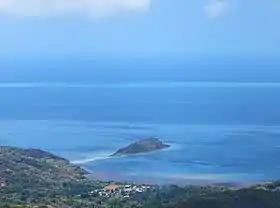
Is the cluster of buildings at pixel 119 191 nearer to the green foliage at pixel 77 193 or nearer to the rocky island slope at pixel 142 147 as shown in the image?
the green foliage at pixel 77 193

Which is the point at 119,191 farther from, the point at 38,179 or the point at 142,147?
the point at 142,147

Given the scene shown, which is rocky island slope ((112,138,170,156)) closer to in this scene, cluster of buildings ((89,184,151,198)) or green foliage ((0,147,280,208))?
green foliage ((0,147,280,208))

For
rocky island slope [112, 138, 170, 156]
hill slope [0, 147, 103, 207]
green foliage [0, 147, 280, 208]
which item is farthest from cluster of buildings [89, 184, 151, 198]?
rocky island slope [112, 138, 170, 156]

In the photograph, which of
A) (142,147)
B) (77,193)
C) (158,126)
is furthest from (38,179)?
(158,126)

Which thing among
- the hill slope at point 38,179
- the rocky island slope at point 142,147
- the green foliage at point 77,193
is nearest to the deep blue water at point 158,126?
the rocky island slope at point 142,147

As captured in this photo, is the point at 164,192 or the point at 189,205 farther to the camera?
the point at 164,192

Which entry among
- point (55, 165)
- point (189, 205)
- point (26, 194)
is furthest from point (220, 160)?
point (189, 205)

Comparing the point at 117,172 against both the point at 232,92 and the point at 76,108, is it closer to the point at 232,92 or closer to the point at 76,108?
the point at 76,108

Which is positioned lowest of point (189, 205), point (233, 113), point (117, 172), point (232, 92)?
point (189, 205)
